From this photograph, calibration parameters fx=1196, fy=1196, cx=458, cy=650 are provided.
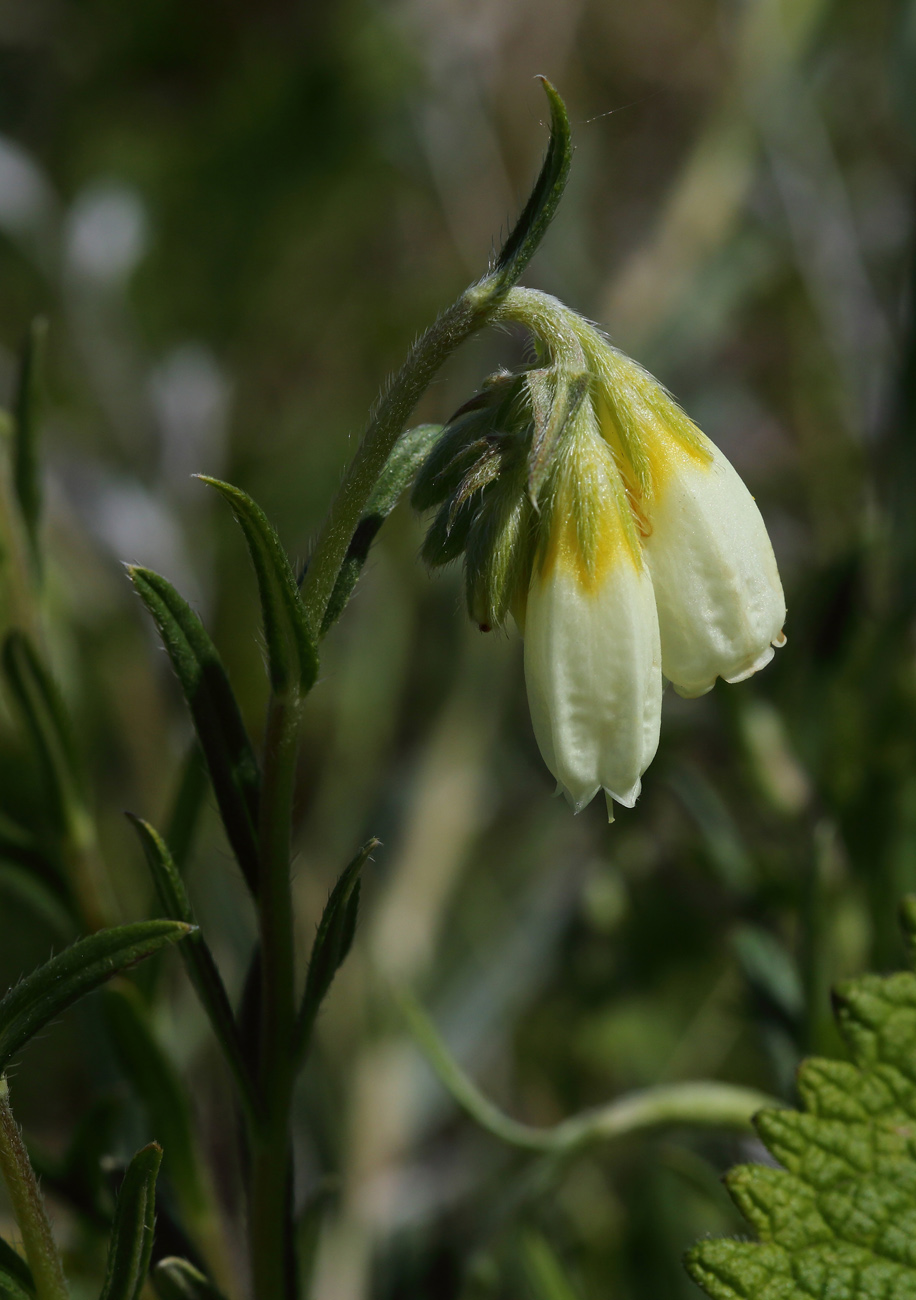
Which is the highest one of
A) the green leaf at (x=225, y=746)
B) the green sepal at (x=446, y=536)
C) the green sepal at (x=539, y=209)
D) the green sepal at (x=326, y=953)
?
the green sepal at (x=539, y=209)

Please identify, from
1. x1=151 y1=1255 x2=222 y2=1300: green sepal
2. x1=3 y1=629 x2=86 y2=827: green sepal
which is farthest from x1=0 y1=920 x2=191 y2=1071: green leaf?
x1=3 y1=629 x2=86 y2=827: green sepal

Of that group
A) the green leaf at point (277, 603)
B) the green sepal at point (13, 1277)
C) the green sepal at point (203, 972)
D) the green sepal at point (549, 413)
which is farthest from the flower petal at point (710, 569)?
the green sepal at point (13, 1277)

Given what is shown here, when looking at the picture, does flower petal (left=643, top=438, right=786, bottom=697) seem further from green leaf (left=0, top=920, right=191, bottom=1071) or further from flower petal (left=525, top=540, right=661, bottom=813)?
green leaf (left=0, top=920, right=191, bottom=1071)

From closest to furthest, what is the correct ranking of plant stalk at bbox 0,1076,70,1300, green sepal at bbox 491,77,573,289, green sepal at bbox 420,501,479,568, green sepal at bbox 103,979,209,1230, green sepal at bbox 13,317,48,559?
plant stalk at bbox 0,1076,70,1300 < green sepal at bbox 491,77,573,289 < green sepal at bbox 420,501,479,568 < green sepal at bbox 103,979,209,1230 < green sepal at bbox 13,317,48,559

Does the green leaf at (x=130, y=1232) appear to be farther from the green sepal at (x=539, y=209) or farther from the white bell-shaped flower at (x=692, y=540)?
the green sepal at (x=539, y=209)

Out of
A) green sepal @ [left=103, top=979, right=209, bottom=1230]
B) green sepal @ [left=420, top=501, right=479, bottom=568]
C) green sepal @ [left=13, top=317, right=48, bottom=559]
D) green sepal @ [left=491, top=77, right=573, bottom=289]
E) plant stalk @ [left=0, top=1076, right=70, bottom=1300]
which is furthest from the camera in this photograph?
green sepal @ [left=13, top=317, right=48, bottom=559]

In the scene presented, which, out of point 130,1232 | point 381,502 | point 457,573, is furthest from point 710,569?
point 457,573

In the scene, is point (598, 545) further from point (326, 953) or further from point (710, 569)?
point (326, 953)
